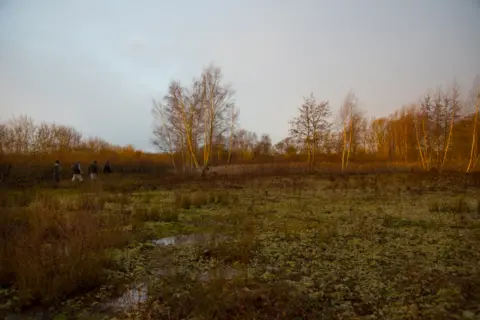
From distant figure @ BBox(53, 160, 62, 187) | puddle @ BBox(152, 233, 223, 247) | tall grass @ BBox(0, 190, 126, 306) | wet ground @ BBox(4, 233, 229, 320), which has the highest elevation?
distant figure @ BBox(53, 160, 62, 187)

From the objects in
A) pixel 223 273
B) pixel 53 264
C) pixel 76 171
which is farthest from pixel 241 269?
pixel 76 171

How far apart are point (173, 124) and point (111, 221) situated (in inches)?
901

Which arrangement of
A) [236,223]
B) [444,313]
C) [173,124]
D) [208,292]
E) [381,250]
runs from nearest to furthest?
[444,313] → [208,292] → [381,250] → [236,223] → [173,124]

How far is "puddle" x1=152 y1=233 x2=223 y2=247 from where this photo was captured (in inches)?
296

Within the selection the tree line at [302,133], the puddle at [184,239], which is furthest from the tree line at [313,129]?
the puddle at [184,239]

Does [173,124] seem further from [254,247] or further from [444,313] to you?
[444,313]

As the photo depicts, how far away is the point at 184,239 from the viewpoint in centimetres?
794

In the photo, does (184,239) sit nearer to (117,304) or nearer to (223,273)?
(223,273)

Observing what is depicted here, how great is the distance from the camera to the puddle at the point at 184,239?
753cm

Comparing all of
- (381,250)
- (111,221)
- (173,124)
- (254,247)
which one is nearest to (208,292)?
(254,247)

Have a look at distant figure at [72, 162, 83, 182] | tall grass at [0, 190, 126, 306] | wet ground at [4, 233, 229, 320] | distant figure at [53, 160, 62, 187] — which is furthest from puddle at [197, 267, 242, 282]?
distant figure at [53, 160, 62, 187]

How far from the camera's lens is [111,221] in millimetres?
8570

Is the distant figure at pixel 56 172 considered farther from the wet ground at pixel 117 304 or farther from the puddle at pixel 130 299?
the puddle at pixel 130 299

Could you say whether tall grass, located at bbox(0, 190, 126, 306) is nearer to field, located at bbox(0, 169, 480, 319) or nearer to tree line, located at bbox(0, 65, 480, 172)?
field, located at bbox(0, 169, 480, 319)
